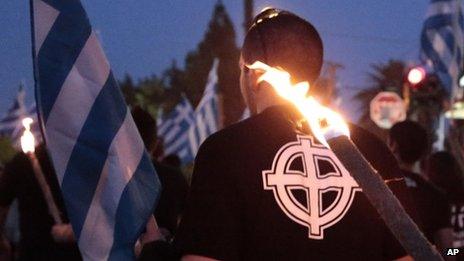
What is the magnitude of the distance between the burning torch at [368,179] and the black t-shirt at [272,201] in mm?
311

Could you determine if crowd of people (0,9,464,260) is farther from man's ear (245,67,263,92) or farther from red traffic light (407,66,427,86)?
red traffic light (407,66,427,86)

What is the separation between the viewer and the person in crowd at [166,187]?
536cm

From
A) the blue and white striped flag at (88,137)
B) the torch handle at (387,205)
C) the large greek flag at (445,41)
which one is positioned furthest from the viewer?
the large greek flag at (445,41)

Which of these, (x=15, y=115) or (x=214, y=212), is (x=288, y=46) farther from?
(x=15, y=115)

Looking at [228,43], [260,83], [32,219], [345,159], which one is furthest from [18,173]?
[228,43]

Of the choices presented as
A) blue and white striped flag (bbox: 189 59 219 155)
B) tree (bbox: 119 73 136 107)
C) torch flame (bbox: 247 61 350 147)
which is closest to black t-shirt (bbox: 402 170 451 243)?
torch flame (bbox: 247 61 350 147)

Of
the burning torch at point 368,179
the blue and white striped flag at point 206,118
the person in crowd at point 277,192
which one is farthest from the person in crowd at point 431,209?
the blue and white striped flag at point 206,118

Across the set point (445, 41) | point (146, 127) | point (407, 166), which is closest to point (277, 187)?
point (146, 127)

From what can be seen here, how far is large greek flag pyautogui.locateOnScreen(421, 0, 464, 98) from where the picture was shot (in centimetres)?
1491

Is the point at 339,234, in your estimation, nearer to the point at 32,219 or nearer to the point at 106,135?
the point at 106,135

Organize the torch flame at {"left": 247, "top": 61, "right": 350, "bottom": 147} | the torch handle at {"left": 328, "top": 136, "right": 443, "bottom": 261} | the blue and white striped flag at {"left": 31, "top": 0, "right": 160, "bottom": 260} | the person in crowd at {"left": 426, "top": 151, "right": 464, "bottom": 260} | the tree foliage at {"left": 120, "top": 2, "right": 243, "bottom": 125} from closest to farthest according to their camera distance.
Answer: the torch handle at {"left": 328, "top": 136, "right": 443, "bottom": 261} → the torch flame at {"left": 247, "top": 61, "right": 350, "bottom": 147} → the blue and white striped flag at {"left": 31, "top": 0, "right": 160, "bottom": 260} → the person in crowd at {"left": 426, "top": 151, "right": 464, "bottom": 260} → the tree foliage at {"left": 120, "top": 2, "right": 243, "bottom": 125}

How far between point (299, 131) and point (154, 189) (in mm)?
645

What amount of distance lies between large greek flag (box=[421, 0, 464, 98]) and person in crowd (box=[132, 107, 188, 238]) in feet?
31.5

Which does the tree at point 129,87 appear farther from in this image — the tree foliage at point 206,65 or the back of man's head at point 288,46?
the back of man's head at point 288,46
